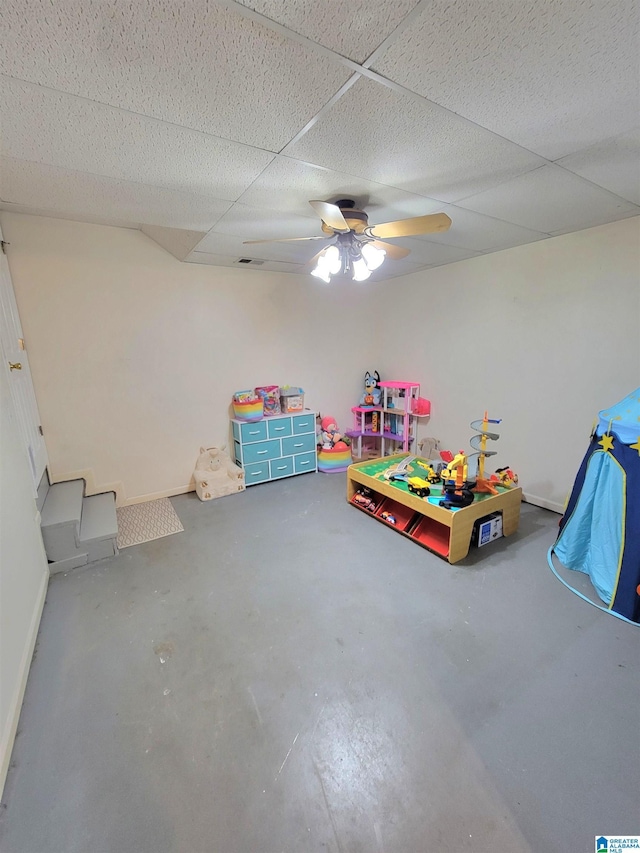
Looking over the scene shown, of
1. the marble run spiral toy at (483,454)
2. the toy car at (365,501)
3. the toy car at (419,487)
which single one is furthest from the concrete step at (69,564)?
the marble run spiral toy at (483,454)

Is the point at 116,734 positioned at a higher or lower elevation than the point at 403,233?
lower

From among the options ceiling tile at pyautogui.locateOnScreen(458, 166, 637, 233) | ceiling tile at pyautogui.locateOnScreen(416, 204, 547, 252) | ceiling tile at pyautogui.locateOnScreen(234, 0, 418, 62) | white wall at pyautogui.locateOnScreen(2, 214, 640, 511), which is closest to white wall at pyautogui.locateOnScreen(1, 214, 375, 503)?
white wall at pyautogui.locateOnScreen(2, 214, 640, 511)

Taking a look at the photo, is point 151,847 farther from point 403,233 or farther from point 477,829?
point 403,233

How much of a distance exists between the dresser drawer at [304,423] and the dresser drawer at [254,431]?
0.36m

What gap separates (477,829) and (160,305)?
3769 mm

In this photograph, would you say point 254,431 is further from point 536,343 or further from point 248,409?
point 536,343

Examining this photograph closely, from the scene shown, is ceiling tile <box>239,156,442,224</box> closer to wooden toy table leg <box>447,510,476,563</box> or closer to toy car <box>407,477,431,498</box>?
toy car <box>407,477,431,498</box>

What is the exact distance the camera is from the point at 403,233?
188cm

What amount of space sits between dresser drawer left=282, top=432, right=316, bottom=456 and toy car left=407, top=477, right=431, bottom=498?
62.2 inches

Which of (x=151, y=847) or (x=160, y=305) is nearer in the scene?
(x=151, y=847)

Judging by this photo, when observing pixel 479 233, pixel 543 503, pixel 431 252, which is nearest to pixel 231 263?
pixel 431 252

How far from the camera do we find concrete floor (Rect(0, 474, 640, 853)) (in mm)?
1121

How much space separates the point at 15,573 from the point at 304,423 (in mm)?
2727

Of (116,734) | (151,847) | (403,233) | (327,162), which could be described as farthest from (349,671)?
(327,162)
